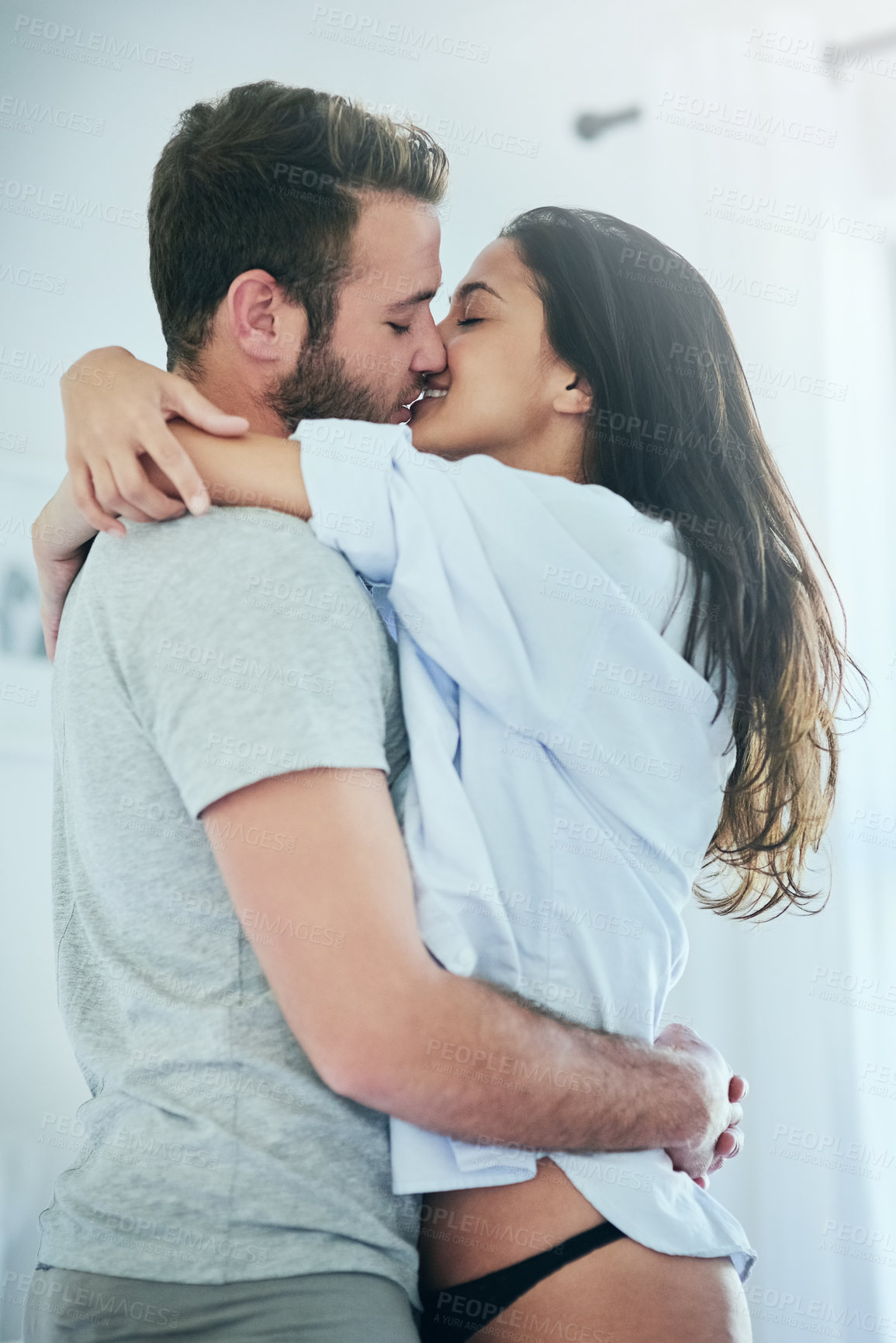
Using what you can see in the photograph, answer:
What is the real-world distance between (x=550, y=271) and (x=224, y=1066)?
35.1 inches

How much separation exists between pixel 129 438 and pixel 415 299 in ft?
1.36

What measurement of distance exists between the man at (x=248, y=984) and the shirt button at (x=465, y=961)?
1 centimetres

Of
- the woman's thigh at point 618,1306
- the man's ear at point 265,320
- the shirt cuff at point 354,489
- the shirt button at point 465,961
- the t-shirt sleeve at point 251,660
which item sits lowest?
the woman's thigh at point 618,1306

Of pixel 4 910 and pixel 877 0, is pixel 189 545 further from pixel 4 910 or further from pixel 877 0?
pixel 877 0

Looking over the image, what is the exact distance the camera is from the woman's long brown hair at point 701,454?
42.6 inches

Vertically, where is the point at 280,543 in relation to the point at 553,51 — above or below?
below

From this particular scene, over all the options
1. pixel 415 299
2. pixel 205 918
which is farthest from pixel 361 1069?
pixel 415 299

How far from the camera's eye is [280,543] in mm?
792

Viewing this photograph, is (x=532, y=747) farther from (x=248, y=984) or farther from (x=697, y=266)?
(x=697, y=266)

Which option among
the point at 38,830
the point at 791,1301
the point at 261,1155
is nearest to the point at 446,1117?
the point at 261,1155

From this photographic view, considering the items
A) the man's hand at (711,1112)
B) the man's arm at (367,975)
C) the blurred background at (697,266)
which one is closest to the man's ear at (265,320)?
the man's arm at (367,975)

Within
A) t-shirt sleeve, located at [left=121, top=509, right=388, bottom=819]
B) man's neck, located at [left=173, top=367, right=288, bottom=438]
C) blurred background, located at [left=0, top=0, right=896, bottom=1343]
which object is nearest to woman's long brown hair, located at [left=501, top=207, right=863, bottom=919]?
man's neck, located at [left=173, top=367, right=288, bottom=438]

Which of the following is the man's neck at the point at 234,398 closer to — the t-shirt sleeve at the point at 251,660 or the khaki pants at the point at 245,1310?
the t-shirt sleeve at the point at 251,660

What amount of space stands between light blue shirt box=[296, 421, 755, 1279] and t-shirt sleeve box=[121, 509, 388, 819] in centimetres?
6
